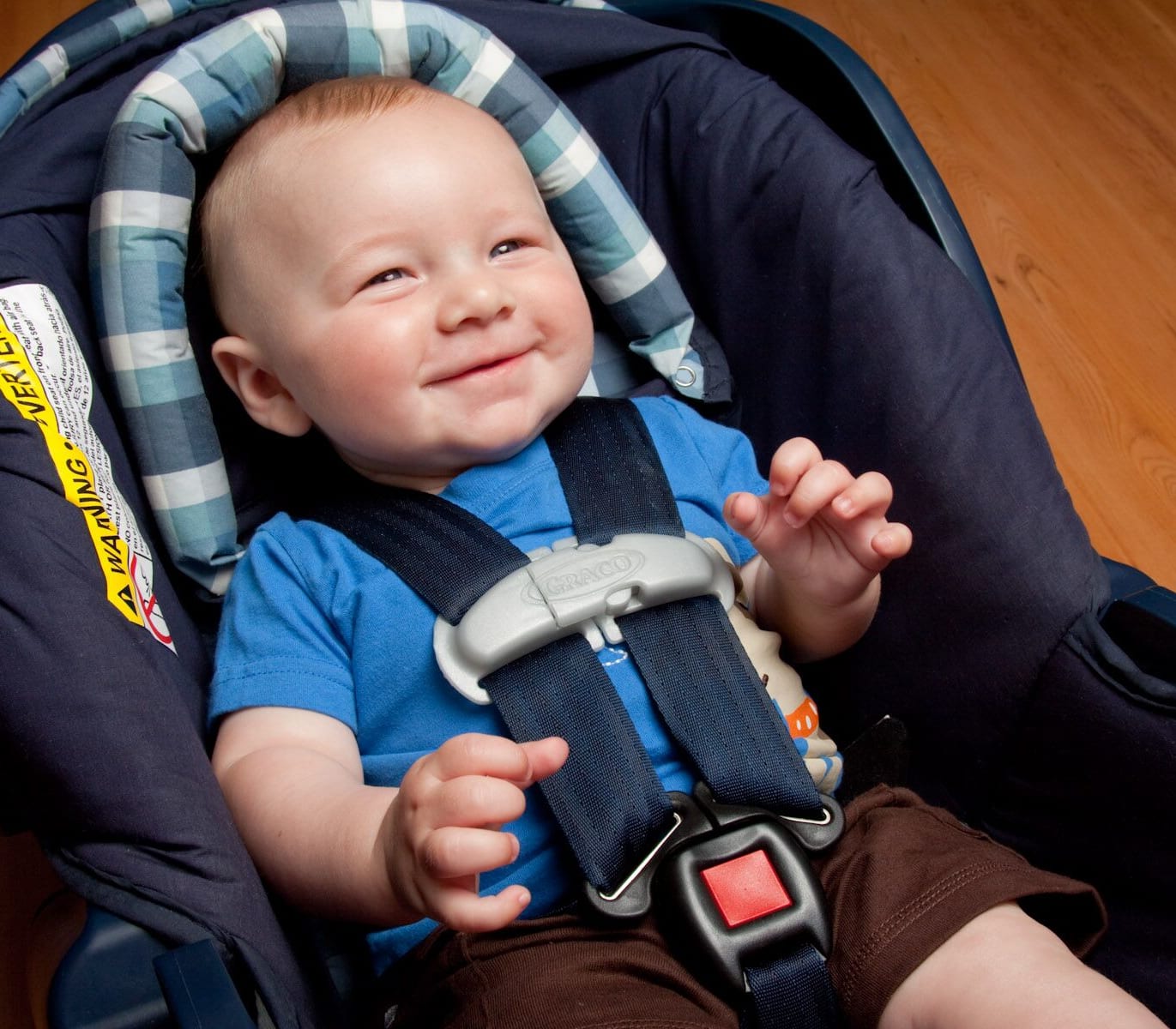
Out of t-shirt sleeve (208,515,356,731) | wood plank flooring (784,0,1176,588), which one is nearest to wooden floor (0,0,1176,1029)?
wood plank flooring (784,0,1176,588)

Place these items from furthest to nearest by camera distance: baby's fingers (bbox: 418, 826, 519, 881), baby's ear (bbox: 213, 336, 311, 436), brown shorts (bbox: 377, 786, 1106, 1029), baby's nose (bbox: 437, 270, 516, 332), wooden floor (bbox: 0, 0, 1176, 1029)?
wooden floor (bbox: 0, 0, 1176, 1029)
baby's ear (bbox: 213, 336, 311, 436)
baby's nose (bbox: 437, 270, 516, 332)
brown shorts (bbox: 377, 786, 1106, 1029)
baby's fingers (bbox: 418, 826, 519, 881)

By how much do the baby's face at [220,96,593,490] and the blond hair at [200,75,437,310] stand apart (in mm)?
14

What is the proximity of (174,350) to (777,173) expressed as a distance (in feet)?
1.79

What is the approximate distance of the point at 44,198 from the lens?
914mm

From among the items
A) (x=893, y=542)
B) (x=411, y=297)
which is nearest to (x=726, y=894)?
(x=893, y=542)

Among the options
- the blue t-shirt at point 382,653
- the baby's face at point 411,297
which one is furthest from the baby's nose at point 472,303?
the blue t-shirt at point 382,653

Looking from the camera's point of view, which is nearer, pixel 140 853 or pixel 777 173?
pixel 140 853

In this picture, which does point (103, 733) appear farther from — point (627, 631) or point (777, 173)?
point (777, 173)

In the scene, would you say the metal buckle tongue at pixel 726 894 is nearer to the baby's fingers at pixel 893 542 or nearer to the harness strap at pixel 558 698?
the harness strap at pixel 558 698

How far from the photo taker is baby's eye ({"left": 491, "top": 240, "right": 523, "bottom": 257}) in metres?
0.90

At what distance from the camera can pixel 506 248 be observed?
91 centimetres

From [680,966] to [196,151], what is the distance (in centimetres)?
72

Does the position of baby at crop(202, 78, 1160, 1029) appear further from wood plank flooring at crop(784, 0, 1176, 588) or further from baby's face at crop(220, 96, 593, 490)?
wood plank flooring at crop(784, 0, 1176, 588)

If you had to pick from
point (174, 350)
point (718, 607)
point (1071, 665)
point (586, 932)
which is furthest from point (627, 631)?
point (174, 350)
